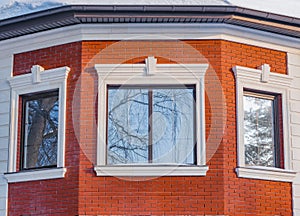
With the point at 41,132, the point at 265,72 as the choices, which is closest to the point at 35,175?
A: the point at 41,132

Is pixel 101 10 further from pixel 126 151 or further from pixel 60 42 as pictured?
pixel 126 151

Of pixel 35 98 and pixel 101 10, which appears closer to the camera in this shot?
pixel 101 10

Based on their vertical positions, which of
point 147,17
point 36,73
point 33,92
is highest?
point 147,17

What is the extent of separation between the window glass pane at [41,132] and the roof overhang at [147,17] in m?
1.23

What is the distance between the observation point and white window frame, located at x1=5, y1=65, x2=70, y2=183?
10141mm

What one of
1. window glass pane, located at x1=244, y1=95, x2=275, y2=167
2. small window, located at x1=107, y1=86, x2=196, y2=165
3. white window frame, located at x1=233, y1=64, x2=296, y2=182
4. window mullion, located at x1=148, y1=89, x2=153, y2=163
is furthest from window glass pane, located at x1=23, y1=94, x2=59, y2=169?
window glass pane, located at x1=244, y1=95, x2=275, y2=167

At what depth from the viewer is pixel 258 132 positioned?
10.6 m

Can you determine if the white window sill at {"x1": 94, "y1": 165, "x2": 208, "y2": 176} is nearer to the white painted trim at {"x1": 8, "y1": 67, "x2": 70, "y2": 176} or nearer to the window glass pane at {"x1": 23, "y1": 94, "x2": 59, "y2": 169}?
the white painted trim at {"x1": 8, "y1": 67, "x2": 70, "y2": 176}

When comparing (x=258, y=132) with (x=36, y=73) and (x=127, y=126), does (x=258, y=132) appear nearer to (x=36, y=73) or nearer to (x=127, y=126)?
(x=127, y=126)

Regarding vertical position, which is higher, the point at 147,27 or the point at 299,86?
the point at 147,27

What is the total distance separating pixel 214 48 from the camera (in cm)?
1038

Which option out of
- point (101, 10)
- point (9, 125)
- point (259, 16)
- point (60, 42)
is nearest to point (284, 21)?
point (259, 16)

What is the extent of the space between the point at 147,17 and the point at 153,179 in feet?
8.19

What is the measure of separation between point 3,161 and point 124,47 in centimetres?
274
